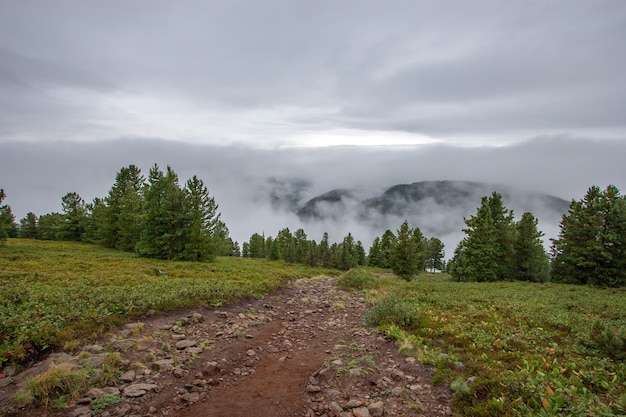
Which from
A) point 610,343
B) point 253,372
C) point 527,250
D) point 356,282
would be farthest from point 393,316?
Result: point 527,250

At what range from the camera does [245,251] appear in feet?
443

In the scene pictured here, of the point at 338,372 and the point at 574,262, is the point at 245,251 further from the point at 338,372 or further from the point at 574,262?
the point at 338,372

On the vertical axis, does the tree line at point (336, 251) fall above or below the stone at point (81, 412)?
below

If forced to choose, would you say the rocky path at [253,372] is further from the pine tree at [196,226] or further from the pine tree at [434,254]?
the pine tree at [434,254]

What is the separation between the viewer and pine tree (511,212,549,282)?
142 ft

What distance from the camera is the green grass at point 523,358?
5.86 meters

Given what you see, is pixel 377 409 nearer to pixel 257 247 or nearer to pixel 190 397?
pixel 190 397

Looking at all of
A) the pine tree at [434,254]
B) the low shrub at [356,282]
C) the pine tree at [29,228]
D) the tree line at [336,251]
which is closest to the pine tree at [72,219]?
the pine tree at [29,228]

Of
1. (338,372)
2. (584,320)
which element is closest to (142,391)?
(338,372)

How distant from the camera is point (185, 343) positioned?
→ 32.3ft

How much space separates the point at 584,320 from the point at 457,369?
9073 mm

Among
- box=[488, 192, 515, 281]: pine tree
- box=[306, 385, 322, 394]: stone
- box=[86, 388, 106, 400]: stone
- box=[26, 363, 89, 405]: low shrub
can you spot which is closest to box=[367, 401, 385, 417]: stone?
box=[306, 385, 322, 394]: stone

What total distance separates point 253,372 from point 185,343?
2.72 m

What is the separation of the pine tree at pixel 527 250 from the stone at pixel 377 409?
4582 centimetres
